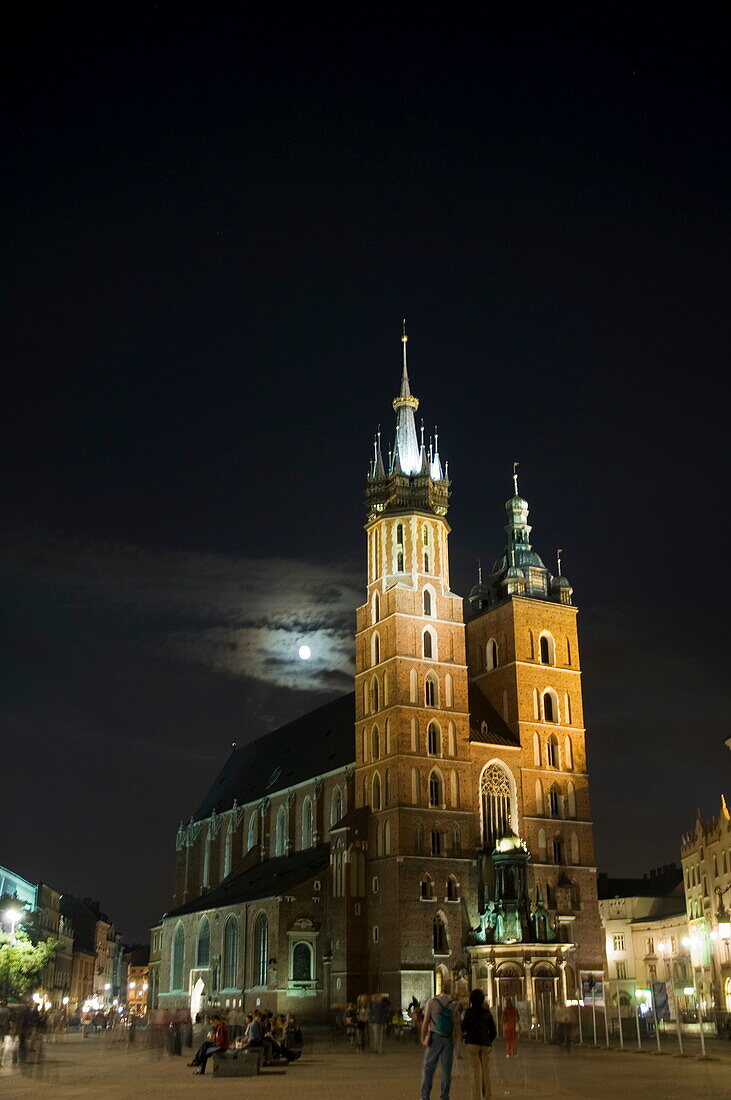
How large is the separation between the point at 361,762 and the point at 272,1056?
39.4 metres

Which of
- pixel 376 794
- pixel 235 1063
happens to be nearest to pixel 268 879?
pixel 376 794

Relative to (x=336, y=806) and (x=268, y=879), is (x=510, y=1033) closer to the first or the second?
(x=336, y=806)

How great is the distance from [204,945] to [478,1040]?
210ft

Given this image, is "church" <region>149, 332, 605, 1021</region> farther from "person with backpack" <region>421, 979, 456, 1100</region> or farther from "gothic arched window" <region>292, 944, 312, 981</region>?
"person with backpack" <region>421, 979, 456, 1100</region>

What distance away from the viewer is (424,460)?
75.4m

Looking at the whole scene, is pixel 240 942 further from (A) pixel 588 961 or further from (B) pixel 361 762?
(A) pixel 588 961

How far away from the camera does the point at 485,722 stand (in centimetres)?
6969

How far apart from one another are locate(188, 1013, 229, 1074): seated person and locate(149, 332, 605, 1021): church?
32.2m

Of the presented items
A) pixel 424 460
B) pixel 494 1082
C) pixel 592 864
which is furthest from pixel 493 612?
pixel 494 1082

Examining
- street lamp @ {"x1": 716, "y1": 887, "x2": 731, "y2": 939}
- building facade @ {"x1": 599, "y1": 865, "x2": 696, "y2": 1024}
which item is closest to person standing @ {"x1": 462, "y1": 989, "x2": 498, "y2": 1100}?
street lamp @ {"x1": 716, "y1": 887, "x2": 731, "y2": 939}

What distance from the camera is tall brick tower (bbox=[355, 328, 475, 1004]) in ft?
201

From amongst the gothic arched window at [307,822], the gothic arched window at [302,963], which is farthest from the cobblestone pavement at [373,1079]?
the gothic arched window at [307,822]

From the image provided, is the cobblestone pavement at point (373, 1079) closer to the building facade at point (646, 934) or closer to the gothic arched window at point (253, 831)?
the gothic arched window at point (253, 831)

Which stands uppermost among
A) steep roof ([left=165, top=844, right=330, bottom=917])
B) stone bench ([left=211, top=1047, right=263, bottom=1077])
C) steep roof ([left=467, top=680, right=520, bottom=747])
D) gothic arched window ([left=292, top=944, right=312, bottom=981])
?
steep roof ([left=467, top=680, right=520, bottom=747])
